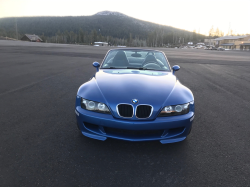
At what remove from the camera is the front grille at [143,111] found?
2.44 meters

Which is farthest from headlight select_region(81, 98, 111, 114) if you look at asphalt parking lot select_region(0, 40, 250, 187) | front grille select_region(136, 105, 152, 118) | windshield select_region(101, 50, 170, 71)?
windshield select_region(101, 50, 170, 71)

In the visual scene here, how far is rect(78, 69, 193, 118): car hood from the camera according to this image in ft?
8.33

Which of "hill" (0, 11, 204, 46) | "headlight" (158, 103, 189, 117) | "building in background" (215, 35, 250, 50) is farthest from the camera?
"hill" (0, 11, 204, 46)

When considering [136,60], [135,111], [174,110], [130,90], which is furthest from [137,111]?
[136,60]

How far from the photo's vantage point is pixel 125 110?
2.46m

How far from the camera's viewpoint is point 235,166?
2371 millimetres

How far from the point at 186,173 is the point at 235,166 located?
651 millimetres

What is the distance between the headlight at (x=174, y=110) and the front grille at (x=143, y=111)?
6.1 inches

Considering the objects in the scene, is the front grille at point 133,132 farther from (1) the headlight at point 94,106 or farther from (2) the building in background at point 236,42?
(2) the building in background at point 236,42

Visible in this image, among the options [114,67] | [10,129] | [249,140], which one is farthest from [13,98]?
[249,140]

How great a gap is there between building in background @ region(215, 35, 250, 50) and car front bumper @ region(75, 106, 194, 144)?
107 metres

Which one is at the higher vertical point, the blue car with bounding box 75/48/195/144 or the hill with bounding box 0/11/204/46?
the hill with bounding box 0/11/204/46

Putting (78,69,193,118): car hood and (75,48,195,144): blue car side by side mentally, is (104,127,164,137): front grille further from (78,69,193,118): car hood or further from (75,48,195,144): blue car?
(78,69,193,118): car hood

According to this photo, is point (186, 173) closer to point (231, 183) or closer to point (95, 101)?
point (231, 183)
